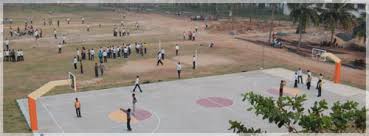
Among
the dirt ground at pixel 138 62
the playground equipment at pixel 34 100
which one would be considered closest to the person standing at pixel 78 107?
the playground equipment at pixel 34 100

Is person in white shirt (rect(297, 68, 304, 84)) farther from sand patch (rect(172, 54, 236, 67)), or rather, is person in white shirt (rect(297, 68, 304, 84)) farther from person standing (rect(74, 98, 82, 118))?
person standing (rect(74, 98, 82, 118))

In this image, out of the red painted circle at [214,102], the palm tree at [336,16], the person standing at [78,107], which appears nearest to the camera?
the person standing at [78,107]

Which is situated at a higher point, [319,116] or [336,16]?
[336,16]

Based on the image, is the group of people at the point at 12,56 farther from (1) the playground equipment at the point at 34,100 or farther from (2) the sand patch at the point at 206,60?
(1) the playground equipment at the point at 34,100

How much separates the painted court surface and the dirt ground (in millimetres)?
1608

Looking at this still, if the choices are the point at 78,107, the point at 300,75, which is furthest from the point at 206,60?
the point at 78,107

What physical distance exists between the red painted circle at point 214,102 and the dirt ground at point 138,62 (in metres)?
5.66

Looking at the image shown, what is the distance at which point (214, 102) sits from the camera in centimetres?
2342

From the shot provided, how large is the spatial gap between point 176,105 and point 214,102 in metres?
2.20

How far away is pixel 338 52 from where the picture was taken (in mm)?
42594

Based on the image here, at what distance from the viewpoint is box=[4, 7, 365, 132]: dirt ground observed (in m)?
27.5

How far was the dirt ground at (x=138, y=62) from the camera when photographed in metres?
27.5

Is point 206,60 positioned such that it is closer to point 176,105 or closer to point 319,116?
point 176,105

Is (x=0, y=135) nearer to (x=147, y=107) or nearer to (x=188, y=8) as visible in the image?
(x=147, y=107)
